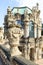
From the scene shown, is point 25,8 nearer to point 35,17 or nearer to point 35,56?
point 35,17

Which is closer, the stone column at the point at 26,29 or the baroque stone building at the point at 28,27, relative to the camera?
the baroque stone building at the point at 28,27

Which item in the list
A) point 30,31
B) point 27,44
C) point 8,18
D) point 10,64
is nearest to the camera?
point 10,64

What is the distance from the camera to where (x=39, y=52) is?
2488 cm

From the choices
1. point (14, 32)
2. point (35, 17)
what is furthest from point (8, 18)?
point (14, 32)

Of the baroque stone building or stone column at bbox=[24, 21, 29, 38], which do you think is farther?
stone column at bbox=[24, 21, 29, 38]

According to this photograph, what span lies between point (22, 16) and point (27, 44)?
14.0 ft

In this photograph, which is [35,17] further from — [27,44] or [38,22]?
[27,44]

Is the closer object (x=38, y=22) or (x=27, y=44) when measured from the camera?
(x=27, y=44)

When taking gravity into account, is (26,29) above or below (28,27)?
below

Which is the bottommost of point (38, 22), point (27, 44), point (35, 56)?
point (35, 56)

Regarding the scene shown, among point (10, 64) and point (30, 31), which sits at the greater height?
point (10, 64)

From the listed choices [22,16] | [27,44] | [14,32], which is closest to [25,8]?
[22,16]

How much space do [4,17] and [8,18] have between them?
1236 millimetres

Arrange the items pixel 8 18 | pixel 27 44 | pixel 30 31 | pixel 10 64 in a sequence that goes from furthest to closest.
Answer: pixel 30 31, pixel 8 18, pixel 27 44, pixel 10 64
